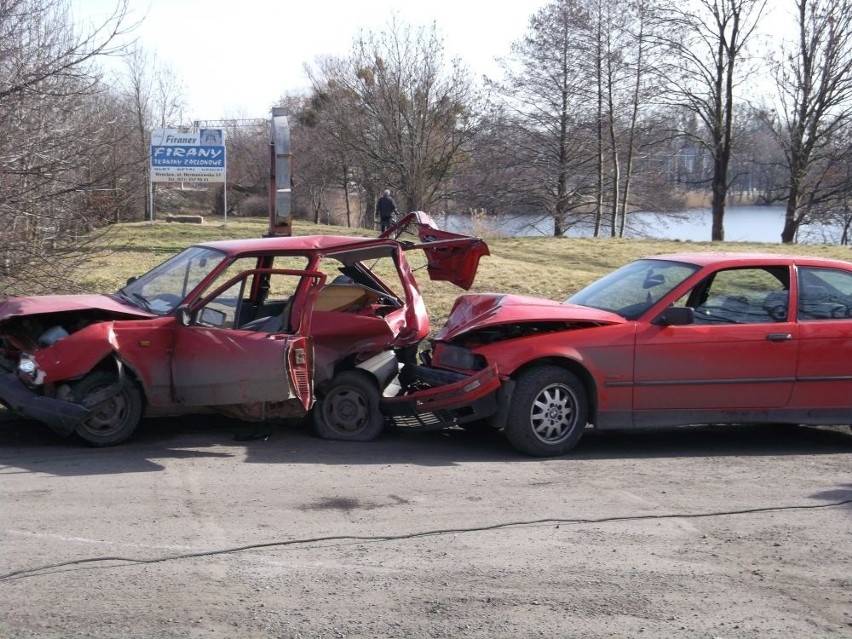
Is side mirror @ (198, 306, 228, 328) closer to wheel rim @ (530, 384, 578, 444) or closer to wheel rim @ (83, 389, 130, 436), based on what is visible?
wheel rim @ (83, 389, 130, 436)

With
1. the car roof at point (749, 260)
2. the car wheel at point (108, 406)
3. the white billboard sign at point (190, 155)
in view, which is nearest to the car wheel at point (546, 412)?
the car roof at point (749, 260)

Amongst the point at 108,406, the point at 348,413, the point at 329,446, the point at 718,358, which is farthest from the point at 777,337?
the point at 108,406

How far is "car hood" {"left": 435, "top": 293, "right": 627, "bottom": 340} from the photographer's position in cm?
789

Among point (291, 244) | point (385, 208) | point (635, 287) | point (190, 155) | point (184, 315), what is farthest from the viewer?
point (190, 155)

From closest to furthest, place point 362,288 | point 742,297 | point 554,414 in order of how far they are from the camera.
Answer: point 554,414
point 742,297
point 362,288

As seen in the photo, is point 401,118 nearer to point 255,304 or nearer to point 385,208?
point 385,208

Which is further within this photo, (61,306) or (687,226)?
(687,226)

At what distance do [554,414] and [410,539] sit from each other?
248 cm

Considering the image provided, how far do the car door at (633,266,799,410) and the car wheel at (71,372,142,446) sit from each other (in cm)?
411

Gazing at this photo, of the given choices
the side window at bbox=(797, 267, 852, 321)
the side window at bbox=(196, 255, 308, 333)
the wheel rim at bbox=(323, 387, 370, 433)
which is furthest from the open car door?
the side window at bbox=(797, 267, 852, 321)

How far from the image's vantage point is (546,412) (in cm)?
780

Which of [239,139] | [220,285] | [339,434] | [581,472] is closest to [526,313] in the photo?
[581,472]

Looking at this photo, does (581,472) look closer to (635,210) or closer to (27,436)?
(27,436)

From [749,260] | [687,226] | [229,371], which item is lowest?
[229,371]
